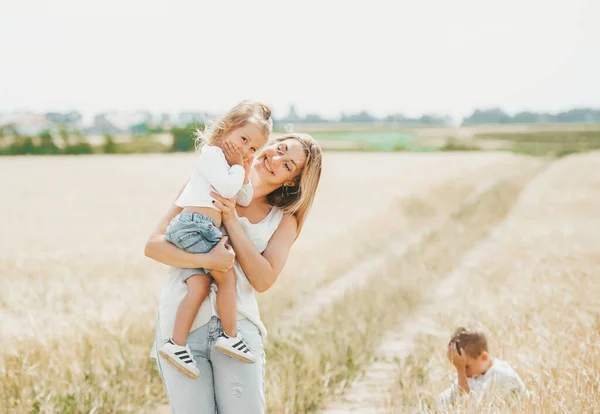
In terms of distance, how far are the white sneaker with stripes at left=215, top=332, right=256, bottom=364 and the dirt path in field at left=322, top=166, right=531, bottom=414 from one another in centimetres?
238

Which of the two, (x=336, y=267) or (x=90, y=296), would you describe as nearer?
(x=90, y=296)

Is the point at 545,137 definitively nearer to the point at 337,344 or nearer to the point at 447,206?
the point at 447,206

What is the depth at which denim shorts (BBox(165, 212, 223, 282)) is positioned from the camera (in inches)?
132

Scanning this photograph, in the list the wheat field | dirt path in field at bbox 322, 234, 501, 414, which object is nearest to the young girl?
the wheat field

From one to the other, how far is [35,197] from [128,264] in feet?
47.8

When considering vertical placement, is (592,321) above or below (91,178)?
above

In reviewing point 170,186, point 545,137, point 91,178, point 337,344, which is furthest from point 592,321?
point 545,137

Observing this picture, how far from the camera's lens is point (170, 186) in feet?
94.0

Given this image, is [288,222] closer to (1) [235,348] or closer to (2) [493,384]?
(1) [235,348]

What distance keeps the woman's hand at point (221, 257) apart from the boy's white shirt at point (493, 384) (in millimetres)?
1978

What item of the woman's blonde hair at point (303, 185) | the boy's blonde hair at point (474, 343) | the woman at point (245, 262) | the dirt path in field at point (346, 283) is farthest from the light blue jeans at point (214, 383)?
the dirt path in field at point (346, 283)

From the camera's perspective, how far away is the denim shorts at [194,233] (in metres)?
3.36

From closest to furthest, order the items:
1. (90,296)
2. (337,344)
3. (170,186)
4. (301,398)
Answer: (301,398), (337,344), (90,296), (170,186)

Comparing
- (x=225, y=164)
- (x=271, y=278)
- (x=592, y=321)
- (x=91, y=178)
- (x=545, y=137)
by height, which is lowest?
A: (x=545, y=137)
